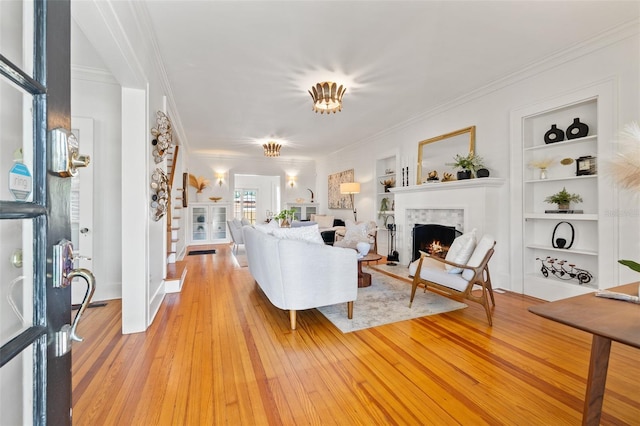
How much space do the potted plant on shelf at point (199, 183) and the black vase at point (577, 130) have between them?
8.07 m

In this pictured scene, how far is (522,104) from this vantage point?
363 centimetres

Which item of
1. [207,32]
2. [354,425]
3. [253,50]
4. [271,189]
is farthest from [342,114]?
[271,189]

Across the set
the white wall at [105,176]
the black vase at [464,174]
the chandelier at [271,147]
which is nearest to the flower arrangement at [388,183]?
the black vase at [464,174]

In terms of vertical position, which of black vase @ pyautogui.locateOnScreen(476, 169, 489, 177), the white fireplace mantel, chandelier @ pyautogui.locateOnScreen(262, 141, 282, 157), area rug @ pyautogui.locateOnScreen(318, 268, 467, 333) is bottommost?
area rug @ pyautogui.locateOnScreen(318, 268, 467, 333)

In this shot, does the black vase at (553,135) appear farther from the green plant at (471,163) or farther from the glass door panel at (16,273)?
the glass door panel at (16,273)

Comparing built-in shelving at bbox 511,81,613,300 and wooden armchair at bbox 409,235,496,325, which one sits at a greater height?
built-in shelving at bbox 511,81,613,300

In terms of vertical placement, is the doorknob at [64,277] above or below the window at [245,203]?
below

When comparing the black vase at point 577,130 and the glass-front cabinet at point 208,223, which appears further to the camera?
the glass-front cabinet at point 208,223

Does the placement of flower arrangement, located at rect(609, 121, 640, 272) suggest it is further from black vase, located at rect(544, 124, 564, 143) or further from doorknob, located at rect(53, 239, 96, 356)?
black vase, located at rect(544, 124, 564, 143)

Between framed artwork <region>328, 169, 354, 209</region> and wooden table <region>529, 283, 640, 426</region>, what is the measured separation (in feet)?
21.1

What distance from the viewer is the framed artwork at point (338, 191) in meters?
7.77

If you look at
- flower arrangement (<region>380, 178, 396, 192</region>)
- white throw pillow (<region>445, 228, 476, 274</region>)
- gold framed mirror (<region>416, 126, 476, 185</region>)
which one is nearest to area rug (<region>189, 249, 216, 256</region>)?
flower arrangement (<region>380, 178, 396, 192</region>)

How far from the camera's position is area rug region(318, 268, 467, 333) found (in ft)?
9.17

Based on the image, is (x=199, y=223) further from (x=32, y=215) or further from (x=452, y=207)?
(x=32, y=215)
